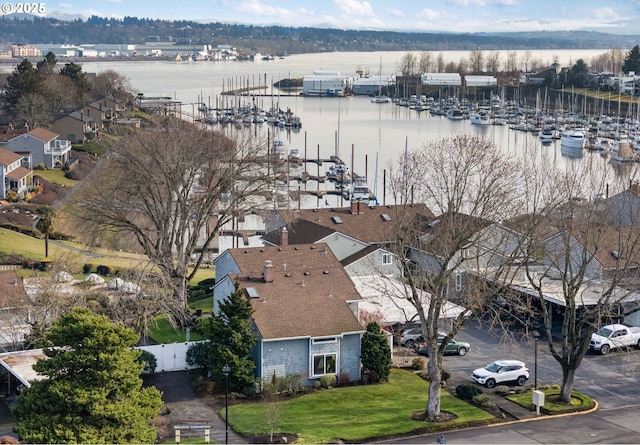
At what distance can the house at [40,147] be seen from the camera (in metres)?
77.9

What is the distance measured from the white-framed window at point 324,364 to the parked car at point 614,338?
10.4m

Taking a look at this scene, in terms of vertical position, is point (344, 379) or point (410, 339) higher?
point (410, 339)

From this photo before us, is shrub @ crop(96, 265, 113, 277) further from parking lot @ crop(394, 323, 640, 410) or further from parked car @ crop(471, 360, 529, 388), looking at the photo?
parked car @ crop(471, 360, 529, 388)

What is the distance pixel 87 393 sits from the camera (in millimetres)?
23438

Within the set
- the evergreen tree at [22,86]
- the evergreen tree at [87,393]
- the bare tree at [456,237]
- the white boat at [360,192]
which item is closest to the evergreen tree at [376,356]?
the bare tree at [456,237]

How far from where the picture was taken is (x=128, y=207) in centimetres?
4241

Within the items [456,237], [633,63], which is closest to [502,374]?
[456,237]

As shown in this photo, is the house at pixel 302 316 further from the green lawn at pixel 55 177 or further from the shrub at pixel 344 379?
the green lawn at pixel 55 177

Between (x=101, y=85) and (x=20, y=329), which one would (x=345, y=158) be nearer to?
(x=101, y=85)

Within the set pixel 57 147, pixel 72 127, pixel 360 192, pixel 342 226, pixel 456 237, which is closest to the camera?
pixel 456 237

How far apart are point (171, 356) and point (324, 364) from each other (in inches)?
214

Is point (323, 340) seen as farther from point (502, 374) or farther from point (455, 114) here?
point (455, 114)

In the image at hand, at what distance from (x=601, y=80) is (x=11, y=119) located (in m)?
101

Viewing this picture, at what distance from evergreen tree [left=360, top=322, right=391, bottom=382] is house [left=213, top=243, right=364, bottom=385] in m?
0.30
